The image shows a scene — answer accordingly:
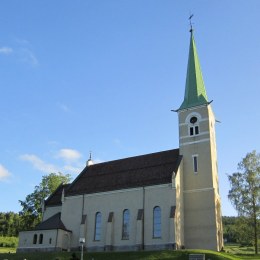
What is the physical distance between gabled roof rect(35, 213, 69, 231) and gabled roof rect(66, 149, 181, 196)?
4248mm

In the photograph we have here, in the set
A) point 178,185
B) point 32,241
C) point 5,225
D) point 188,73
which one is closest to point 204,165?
point 178,185

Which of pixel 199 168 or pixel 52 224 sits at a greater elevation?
pixel 199 168

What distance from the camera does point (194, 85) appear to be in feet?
166

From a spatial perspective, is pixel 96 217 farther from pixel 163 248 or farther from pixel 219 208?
pixel 219 208

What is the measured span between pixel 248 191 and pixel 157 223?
1338cm

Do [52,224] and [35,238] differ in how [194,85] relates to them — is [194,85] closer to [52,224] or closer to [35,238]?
[52,224]

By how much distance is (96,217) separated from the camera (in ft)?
156

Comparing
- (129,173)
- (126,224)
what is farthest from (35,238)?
(129,173)

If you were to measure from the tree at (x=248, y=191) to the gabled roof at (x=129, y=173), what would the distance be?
29.7ft

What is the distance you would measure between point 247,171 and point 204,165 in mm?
7079

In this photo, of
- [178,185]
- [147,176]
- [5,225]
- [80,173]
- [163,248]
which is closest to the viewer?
[163,248]

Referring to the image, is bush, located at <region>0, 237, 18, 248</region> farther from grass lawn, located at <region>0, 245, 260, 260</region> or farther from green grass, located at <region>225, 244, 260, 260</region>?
green grass, located at <region>225, 244, 260, 260</region>

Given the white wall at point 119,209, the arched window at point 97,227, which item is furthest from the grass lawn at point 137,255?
the arched window at point 97,227

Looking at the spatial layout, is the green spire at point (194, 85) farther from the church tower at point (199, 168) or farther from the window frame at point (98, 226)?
the window frame at point (98, 226)
